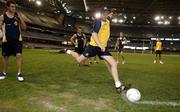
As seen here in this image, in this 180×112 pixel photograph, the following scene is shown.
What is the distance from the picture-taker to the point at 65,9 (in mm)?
76000

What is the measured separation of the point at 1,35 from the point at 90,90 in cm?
406

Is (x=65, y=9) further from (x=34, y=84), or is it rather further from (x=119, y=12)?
A: (x=34, y=84)

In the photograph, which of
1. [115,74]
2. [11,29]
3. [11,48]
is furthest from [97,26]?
[11,48]

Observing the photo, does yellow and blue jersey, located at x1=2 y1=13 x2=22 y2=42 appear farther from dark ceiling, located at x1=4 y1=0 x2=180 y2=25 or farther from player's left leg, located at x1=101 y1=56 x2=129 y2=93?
dark ceiling, located at x1=4 y1=0 x2=180 y2=25

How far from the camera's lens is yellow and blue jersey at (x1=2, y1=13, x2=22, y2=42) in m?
9.94

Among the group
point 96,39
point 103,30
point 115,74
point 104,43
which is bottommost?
point 115,74

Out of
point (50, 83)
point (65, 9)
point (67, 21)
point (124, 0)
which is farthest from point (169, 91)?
point (67, 21)

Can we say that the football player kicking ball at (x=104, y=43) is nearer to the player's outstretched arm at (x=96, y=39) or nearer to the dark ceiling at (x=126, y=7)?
the player's outstretched arm at (x=96, y=39)

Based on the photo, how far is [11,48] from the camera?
10359 mm

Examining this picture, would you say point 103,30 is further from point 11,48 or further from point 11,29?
point 11,48

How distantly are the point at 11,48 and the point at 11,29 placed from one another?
2.44 feet

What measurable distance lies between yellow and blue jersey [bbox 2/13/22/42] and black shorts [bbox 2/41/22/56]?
0.52ft

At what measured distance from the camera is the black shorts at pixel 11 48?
402 inches

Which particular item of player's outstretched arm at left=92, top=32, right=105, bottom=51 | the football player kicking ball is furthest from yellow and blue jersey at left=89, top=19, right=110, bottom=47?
player's outstretched arm at left=92, top=32, right=105, bottom=51
